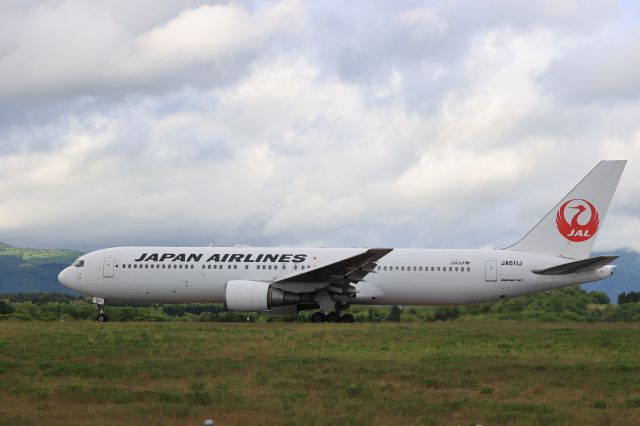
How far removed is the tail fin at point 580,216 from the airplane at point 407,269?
0.14 feet

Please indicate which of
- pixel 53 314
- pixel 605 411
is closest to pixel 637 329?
pixel 605 411

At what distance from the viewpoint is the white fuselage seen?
35406mm

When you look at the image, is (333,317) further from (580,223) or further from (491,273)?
(580,223)

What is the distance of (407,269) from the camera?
1398 inches

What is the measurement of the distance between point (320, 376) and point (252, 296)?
50.1ft

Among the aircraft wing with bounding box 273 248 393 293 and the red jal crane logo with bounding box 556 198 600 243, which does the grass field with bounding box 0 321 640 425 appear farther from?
the red jal crane logo with bounding box 556 198 600 243

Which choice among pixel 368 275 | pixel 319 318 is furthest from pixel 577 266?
pixel 319 318

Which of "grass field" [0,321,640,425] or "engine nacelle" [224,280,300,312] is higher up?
"engine nacelle" [224,280,300,312]

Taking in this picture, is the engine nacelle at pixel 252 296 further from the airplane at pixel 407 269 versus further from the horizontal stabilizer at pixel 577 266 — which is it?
the horizontal stabilizer at pixel 577 266

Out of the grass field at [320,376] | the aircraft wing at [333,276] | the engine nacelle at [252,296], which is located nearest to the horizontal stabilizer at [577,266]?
the grass field at [320,376]

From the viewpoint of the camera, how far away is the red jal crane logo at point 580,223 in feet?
117

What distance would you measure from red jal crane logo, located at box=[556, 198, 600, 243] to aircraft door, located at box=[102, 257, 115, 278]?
63.5ft

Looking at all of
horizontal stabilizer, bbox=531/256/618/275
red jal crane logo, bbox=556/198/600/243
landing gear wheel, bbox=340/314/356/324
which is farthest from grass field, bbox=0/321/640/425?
red jal crane logo, bbox=556/198/600/243

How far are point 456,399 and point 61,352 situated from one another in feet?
36.7
